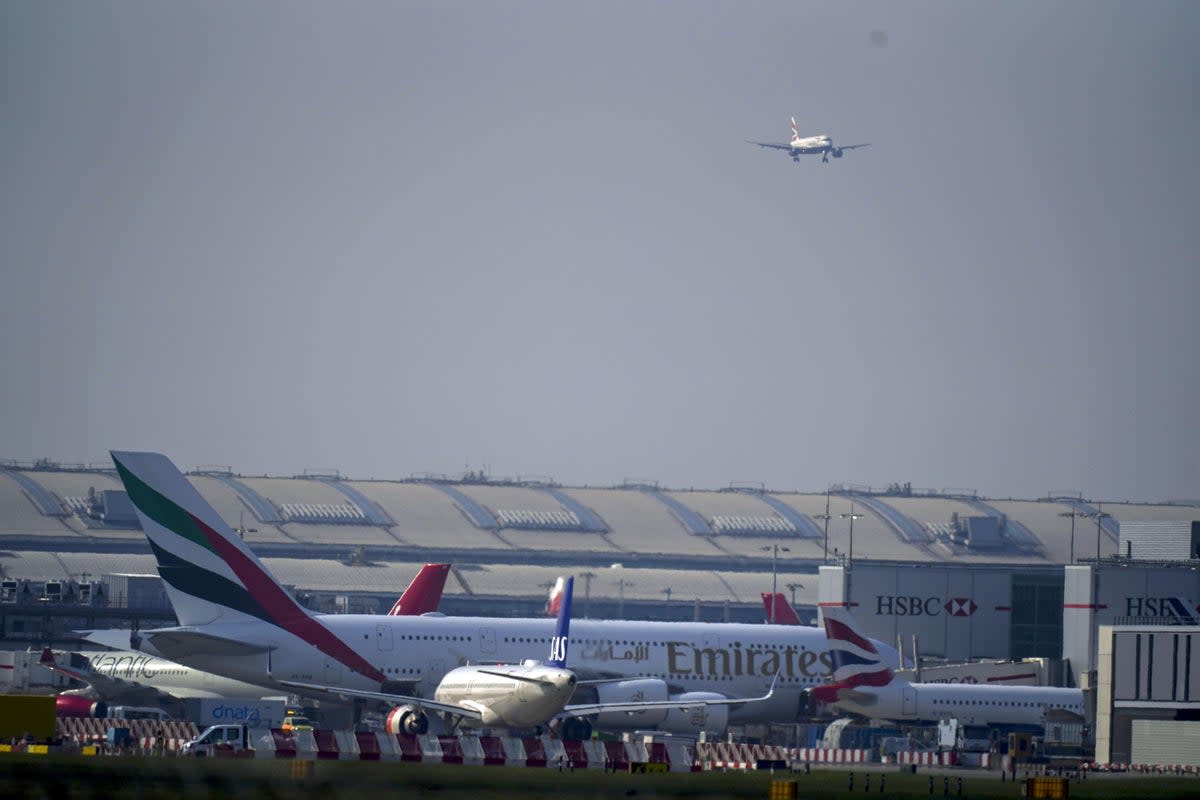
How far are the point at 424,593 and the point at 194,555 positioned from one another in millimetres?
32167

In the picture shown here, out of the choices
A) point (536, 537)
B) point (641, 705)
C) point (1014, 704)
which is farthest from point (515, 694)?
point (536, 537)

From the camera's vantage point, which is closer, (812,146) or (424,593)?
(424,593)

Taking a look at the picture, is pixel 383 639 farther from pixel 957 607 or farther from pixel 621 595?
pixel 621 595

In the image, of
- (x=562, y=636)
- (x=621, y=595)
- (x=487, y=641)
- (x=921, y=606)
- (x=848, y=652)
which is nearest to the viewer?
(x=562, y=636)

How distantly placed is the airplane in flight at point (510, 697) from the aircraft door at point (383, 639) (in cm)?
342

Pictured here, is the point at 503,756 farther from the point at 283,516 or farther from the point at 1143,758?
the point at 283,516

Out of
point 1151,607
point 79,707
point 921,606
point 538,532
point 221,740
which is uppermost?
point 538,532

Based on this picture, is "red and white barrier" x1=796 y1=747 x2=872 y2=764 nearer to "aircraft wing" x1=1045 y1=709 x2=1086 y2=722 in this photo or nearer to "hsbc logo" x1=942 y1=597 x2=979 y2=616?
"aircraft wing" x1=1045 y1=709 x2=1086 y2=722

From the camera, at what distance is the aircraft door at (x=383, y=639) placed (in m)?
70.7

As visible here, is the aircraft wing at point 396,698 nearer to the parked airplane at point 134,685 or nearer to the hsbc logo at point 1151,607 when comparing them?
the parked airplane at point 134,685

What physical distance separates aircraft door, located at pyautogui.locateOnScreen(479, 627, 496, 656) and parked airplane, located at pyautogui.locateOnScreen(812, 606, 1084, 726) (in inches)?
536

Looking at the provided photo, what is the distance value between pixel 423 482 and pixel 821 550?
120ft

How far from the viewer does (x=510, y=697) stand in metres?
62.6

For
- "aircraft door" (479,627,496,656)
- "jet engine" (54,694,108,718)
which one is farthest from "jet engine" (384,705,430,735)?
"jet engine" (54,694,108,718)
